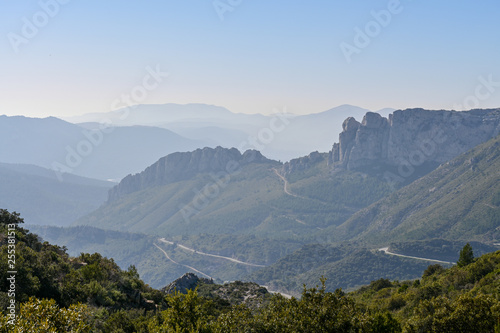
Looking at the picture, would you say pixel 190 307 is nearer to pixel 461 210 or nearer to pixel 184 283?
pixel 184 283

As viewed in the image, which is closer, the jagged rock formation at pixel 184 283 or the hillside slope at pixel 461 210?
the jagged rock formation at pixel 184 283

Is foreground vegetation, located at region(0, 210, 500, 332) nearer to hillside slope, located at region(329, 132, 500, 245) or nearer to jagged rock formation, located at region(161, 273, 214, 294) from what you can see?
jagged rock formation, located at region(161, 273, 214, 294)

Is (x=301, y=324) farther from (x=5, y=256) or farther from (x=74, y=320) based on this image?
(x=5, y=256)

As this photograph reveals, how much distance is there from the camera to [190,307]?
27.6 metres

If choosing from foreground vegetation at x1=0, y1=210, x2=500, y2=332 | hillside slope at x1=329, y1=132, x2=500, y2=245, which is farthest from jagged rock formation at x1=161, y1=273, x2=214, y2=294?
hillside slope at x1=329, y1=132, x2=500, y2=245

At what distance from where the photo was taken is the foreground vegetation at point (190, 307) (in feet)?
80.2

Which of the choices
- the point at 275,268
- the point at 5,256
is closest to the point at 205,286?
the point at 5,256

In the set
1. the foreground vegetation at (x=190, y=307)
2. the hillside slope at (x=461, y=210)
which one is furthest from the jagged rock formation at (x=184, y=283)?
the hillside slope at (x=461, y=210)

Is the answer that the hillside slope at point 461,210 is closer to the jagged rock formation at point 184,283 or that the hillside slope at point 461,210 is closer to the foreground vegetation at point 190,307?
the jagged rock formation at point 184,283

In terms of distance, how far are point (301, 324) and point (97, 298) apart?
2119 centimetres

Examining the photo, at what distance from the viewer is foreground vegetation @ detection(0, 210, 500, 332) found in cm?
2445

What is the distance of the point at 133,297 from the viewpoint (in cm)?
4244

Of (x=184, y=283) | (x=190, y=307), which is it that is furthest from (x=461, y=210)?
(x=190, y=307)

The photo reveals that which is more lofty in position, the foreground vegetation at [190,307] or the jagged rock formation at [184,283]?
the foreground vegetation at [190,307]
